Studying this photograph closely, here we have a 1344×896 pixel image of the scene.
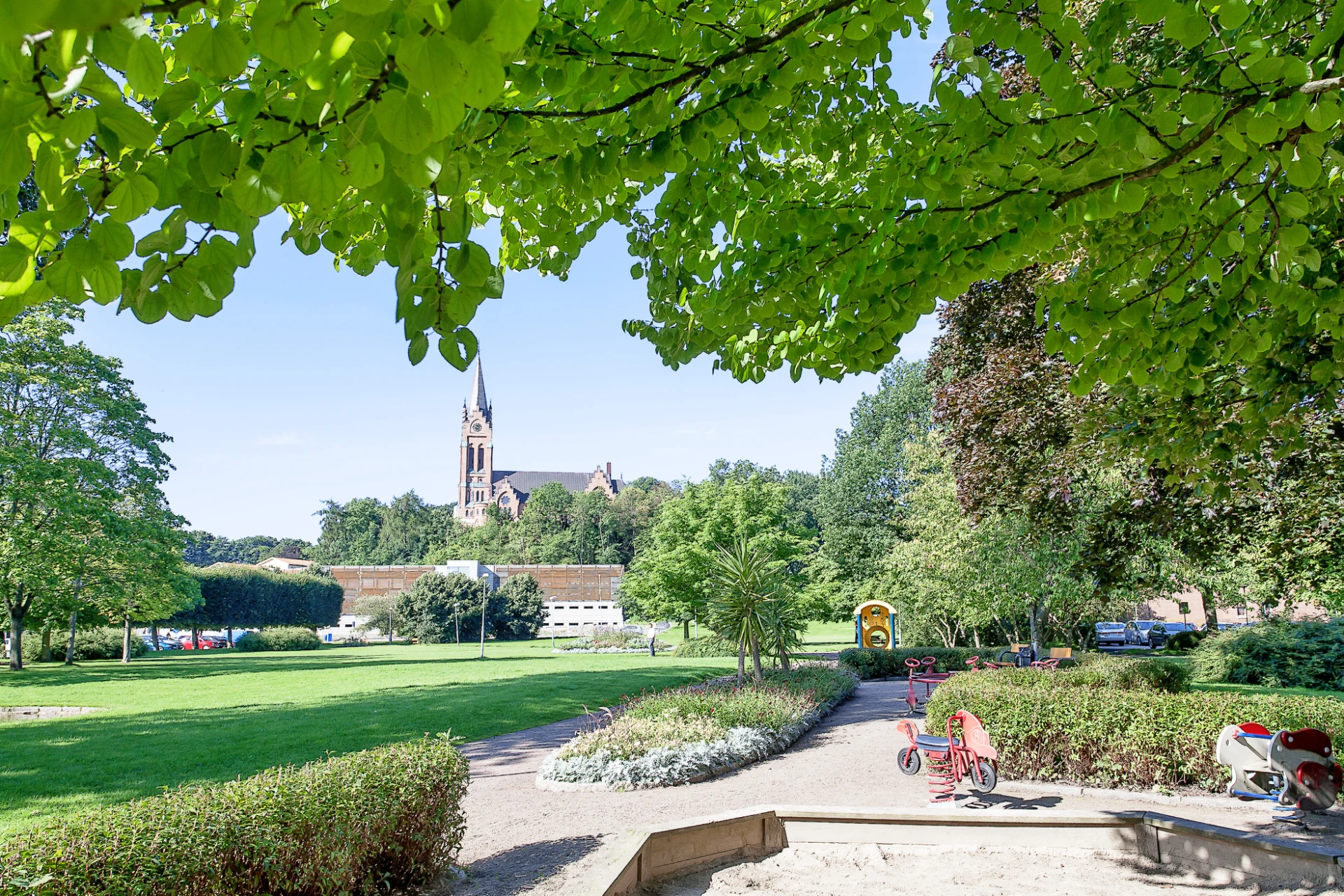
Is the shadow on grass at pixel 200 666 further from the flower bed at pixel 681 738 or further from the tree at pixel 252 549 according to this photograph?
the tree at pixel 252 549

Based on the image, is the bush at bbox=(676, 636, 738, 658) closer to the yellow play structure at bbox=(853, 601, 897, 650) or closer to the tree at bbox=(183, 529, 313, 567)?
the yellow play structure at bbox=(853, 601, 897, 650)

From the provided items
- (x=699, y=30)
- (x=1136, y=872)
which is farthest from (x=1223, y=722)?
(x=699, y=30)

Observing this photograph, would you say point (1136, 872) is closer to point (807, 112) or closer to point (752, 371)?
point (752, 371)

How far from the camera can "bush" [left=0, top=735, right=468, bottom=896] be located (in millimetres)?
3963

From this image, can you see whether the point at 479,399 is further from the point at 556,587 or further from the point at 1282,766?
the point at 1282,766

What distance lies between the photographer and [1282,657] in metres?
19.6

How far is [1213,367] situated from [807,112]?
4.10m

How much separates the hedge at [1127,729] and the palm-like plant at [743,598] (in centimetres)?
596

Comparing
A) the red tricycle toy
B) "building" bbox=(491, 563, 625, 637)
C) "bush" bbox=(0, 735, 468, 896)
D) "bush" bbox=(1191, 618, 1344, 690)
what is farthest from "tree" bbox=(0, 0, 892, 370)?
"building" bbox=(491, 563, 625, 637)

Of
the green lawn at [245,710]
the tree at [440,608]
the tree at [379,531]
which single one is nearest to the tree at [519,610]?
the tree at [440,608]

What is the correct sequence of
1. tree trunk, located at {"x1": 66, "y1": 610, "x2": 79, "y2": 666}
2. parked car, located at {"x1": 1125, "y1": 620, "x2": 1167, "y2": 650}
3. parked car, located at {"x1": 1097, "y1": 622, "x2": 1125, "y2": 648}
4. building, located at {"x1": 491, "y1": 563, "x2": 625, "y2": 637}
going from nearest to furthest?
tree trunk, located at {"x1": 66, "y1": 610, "x2": 79, "y2": 666} < parked car, located at {"x1": 1125, "y1": 620, "x2": 1167, "y2": 650} < parked car, located at {"x1": 1097, "y1": 622, "x2": 1125, "y2": 648} < building, located at {"x1": 491, "y1": 563, "x2": 625, "y2": 637}

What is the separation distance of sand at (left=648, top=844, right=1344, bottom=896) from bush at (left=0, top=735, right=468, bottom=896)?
1810 mm

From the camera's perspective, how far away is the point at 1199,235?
466 centimetres

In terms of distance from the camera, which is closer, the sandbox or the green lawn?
the sandbox
